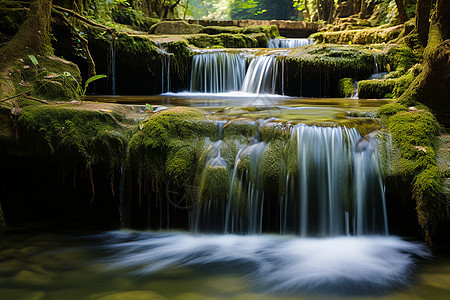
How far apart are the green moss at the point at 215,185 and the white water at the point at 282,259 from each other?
0.42m

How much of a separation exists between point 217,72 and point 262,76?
1.23 metres

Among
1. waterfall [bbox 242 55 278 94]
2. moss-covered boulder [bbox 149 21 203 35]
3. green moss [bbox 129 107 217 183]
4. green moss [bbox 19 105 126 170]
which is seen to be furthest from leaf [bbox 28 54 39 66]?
moss-covered boulder [bbox 149 21 203 35]

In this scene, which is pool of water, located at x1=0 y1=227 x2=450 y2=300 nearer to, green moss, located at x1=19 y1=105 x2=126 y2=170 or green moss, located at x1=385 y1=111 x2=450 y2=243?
green moss, located at x1=385 y1=111 x2=450 y2=243

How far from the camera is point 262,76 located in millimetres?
9766

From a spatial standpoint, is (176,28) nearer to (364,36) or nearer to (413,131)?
(364,36)

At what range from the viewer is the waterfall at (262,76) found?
9.66 metres

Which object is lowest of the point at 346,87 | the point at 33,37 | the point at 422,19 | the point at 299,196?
the point at 299,196

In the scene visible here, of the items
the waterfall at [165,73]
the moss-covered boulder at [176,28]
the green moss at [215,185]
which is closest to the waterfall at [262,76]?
the waterfall at [165,73]

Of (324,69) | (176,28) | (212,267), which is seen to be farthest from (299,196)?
(176,28)

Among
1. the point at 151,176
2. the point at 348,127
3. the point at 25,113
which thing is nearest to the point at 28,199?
the point at 25,113

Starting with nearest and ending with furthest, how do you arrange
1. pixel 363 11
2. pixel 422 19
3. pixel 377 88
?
pixel 422 19 → pixel 377 88 → pixel 363 11

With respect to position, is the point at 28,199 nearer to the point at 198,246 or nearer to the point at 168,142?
the point at 168,142

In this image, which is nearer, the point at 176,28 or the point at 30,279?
the point at 30,279

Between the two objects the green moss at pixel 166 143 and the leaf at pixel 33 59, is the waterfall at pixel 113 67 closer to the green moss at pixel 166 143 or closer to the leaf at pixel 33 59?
the leaf at pixel 33 59
